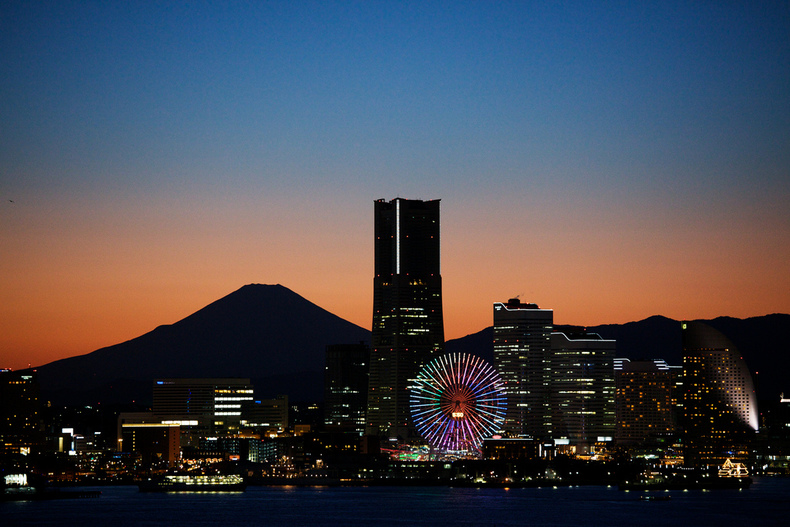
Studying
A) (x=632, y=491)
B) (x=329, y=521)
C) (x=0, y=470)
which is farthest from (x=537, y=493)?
(x=0, y=470)

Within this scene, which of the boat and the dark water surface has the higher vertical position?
the boat

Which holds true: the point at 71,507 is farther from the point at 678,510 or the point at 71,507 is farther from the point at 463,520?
the point at 678,510

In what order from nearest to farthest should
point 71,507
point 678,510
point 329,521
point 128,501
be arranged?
point 329,521 < point 678,510 < point 71,507 < point 128,501

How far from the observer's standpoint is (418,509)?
511ft

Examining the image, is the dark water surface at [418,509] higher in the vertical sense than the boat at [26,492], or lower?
lower

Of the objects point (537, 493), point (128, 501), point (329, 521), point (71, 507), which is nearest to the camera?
point (329, 521)

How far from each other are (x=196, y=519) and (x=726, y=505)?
212 feet

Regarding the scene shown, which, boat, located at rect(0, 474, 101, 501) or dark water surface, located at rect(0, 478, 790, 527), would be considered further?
boat, located at rect(0, 474, 101, 501)

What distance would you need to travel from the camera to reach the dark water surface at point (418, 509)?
449 feet

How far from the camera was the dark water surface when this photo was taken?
137 meters

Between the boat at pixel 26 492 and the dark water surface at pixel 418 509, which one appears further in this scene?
the boat at pixel 26 492

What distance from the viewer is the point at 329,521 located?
137m

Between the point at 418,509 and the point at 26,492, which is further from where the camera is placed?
the point at 26,492

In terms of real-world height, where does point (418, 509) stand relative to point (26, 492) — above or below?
below
